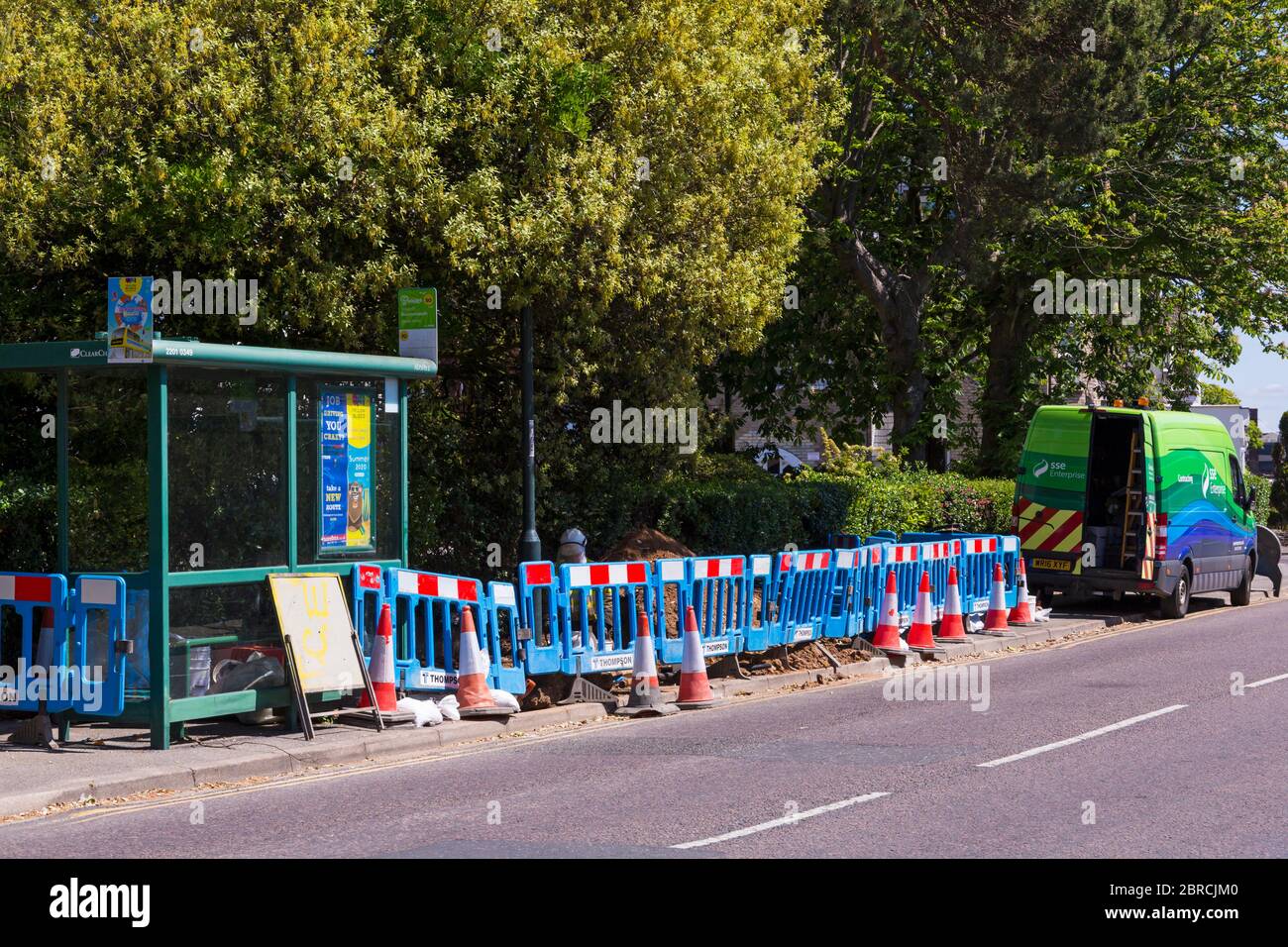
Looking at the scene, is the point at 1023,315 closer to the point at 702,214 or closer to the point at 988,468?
the point at 988,468

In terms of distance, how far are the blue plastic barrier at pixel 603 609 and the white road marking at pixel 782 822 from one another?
4434 mm

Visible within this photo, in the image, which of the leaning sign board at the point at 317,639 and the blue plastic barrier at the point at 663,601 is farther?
the blue plastic barrier at the point at 663,601

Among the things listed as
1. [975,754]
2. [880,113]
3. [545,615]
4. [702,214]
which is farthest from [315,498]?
[880,113]

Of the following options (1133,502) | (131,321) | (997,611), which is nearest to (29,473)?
(131,321)

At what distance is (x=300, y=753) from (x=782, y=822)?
3.77m

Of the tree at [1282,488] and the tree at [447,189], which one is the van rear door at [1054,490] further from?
the tree at [1282,488]

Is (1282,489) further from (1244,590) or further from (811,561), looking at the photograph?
(811,561)

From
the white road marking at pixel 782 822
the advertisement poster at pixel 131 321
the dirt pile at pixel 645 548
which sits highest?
the advertisement poster at pixel 131 321

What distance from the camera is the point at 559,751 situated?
1055 centimetres

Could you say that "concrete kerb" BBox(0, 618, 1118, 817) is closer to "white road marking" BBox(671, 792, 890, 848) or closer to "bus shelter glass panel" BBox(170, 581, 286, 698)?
"bus shelter glass panel" BBox(170, 581, 286, 698)

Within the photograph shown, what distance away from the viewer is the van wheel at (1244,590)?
76.9 ft

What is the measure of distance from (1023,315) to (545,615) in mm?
18427

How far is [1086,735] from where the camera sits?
35.7ft

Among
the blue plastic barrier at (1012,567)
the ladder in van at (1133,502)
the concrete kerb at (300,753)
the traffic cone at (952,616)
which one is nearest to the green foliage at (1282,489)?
the ladder in van at (1133,502)
